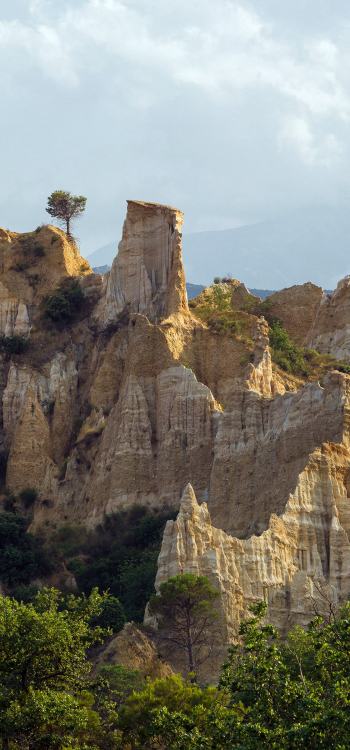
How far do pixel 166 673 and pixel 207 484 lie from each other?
16.0 m

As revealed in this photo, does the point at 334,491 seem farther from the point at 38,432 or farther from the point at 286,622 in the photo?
the point at 38,432

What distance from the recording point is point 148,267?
83438mm

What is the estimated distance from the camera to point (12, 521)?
7631cm

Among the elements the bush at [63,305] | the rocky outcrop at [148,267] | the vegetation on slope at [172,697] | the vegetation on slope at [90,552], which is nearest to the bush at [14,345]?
the bush at [63,305]

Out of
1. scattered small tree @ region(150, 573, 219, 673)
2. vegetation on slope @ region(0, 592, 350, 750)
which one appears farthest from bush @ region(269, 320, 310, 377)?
vegetation on slope @ region(0, 592, 350, 750)

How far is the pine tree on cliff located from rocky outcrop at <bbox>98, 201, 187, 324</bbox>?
11357 millimetres

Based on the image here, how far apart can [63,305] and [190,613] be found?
3238 centimetres

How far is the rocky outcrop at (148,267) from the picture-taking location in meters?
82.1

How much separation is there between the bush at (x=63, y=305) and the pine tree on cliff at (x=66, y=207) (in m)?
9.01

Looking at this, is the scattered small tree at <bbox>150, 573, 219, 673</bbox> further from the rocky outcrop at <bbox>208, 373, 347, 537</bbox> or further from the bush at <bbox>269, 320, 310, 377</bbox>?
the bush at <bbox>269, 320, 310, 377</bbox>

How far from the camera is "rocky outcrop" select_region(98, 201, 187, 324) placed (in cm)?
8206

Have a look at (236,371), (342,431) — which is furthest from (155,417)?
(342,431)

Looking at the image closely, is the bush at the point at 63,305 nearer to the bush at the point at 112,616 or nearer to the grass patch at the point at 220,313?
the grass patch at the point at 220,313

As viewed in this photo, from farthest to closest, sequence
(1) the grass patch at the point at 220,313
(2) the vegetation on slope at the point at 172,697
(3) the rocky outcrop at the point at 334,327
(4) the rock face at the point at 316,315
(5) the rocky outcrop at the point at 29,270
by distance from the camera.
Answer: (5) the rocky outcrop at the point at 29,270 → (4) the rock face at the point at 316,315 → (3) the rocky outcrop at the point at 334,327 → (1) the grass patch at the point at 220,313 → (2) the vegetation on slope at the point at 172,697
